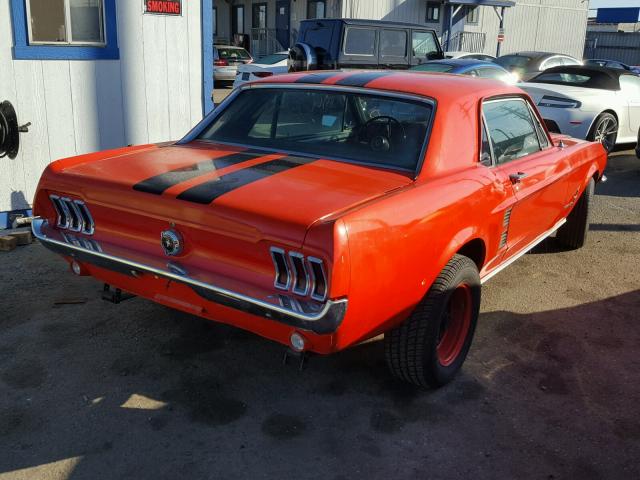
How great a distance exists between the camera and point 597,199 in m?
7.90

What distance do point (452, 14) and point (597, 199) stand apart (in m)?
21.9

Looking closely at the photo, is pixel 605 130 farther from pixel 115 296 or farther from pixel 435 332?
pixel 115 296

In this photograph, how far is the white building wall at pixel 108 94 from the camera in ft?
19.4

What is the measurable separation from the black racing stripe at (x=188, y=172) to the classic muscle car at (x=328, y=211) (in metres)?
0.01

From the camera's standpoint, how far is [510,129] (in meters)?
4.22

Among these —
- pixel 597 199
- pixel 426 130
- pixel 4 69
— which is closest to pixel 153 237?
pixel 426 130

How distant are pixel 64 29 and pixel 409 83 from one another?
368 cm

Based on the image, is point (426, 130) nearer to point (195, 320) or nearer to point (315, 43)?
point (195, 320)

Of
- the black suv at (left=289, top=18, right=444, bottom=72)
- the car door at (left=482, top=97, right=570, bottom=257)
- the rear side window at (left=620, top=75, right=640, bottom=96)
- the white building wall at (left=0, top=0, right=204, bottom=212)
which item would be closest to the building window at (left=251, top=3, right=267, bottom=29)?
the black suv at (left=289, top=18, right=444, bottom=72)

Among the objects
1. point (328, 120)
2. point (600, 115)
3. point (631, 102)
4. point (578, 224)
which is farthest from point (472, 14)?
point (328, 120)

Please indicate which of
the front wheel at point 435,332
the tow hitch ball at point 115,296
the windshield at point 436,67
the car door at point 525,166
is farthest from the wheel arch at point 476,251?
the windshield at point 436,67

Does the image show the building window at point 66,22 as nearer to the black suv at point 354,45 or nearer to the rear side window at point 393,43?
the black suv at point 354,45

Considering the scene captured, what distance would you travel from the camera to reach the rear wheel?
9.30 m

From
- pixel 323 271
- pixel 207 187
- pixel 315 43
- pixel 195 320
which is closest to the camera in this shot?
pixel 323 271
